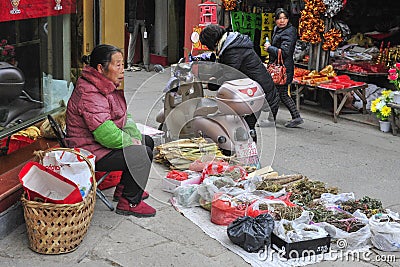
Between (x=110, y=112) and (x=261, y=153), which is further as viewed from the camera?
(x=261, y=153)

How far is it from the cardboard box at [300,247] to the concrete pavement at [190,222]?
13 centimetres

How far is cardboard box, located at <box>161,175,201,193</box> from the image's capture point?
5715 millimetres

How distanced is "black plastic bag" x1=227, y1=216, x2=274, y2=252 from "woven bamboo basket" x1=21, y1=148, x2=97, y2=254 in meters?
1.12

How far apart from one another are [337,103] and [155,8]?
220 inches

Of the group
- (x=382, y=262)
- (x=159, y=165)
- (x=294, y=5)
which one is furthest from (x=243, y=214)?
(x=294, y=5)

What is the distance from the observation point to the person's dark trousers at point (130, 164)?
196 inches

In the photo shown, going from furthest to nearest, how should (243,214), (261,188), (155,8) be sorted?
(155,8) < (261,188) < (243,214)

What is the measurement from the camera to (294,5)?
33.9 ft

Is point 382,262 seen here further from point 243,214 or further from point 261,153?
point 261,153

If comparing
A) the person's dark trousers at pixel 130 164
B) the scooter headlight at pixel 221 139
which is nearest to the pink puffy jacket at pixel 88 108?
the person's dark trousers at pixel 130 164

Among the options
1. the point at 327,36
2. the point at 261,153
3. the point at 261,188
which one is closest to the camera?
the point at 261,188

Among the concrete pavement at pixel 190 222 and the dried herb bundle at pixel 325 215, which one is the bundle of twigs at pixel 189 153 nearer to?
the concrete pavement at pixel 190 222

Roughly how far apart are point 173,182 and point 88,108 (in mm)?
1278

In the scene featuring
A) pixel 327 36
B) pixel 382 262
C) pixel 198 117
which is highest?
pixel 327 36
